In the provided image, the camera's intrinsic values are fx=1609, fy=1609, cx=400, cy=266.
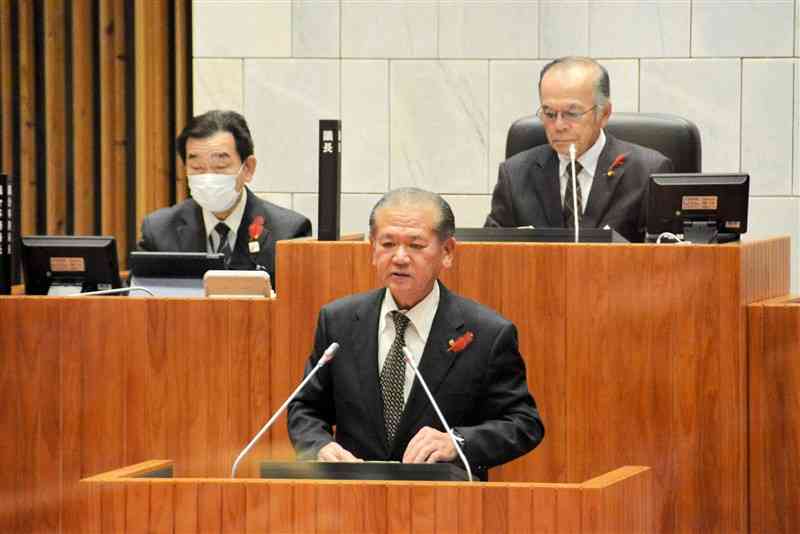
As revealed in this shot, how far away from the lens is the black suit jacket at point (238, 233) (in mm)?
5230

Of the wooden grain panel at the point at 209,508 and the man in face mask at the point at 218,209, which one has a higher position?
the man in face mask at the point at 218,209

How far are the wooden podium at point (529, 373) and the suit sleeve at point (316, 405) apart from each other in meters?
0.40

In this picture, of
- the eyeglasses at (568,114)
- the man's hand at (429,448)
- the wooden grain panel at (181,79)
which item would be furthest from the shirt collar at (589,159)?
the wooden grain panel at (181,79)

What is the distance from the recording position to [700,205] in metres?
4.29

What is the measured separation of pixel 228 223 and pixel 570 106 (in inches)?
48.3

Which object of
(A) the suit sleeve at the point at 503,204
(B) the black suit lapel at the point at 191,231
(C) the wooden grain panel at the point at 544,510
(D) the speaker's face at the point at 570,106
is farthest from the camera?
(B) the black suit lapel at the point at 191,231

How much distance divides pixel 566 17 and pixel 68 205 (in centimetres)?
248

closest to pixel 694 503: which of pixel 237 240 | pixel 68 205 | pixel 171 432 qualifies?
pixel 171 432

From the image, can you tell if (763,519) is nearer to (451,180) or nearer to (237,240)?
(237,240)

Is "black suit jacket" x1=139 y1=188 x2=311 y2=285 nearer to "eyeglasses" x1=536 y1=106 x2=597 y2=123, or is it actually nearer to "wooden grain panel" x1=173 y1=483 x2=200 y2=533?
"eyeglasses" x1=536 y1=106 x2=597 y2=123

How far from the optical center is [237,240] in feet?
17.4

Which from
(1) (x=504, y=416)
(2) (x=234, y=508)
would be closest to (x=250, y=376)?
(1) (x=504, y=416)

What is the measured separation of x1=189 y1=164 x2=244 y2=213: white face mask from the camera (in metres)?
5.27

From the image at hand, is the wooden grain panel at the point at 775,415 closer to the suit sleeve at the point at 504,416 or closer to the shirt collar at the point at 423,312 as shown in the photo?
the suit sleeve at the point at 504,416
